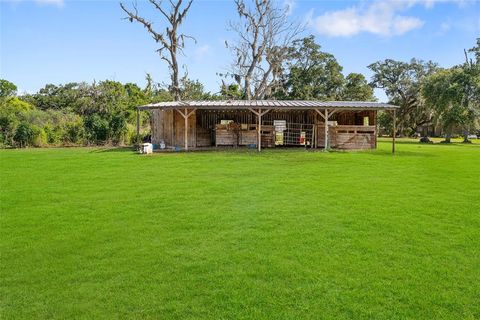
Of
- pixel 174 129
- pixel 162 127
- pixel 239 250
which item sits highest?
pixel 162 127

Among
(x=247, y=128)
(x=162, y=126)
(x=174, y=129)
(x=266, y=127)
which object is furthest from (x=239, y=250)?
(x=162, y=126)

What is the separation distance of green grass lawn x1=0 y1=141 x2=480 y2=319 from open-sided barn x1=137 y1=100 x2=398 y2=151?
1219 centimetres

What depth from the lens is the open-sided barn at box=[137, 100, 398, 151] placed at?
891 inches

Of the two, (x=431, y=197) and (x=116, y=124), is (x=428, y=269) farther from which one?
(x=116, y=124)

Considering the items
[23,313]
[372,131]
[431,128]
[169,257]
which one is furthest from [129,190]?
[431,128]

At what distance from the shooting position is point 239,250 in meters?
5.57

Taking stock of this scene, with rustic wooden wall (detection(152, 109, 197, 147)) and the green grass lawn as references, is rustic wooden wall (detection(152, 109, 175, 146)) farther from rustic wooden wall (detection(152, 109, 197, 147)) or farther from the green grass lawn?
the green grass lawn

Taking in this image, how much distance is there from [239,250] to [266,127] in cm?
1792

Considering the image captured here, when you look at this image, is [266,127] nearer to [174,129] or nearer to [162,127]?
[174,129]

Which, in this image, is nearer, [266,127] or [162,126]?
[266,127]

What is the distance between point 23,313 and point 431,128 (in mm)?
52936

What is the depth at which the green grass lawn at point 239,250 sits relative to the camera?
4.15m

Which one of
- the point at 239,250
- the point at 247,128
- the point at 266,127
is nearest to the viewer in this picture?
the point at 239,250

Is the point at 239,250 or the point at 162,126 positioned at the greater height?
the point at 162,126
